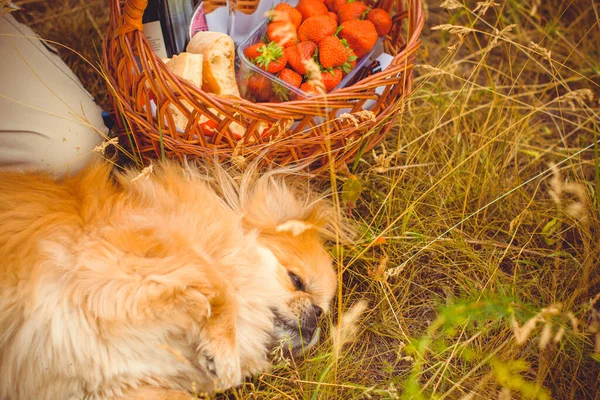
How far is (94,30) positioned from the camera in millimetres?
2537

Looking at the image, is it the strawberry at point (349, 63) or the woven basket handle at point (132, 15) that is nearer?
the woven basket handle at point (132, 15)

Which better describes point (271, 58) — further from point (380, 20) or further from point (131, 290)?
point (131, 290)

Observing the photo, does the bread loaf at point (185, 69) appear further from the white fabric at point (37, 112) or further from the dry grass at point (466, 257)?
the dry grass at point (466, 257)

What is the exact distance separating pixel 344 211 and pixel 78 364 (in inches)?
44.1

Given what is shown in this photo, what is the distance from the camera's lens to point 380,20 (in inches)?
79.0

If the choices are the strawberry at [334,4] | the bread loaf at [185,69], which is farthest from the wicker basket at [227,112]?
the strawberry at [334,4]

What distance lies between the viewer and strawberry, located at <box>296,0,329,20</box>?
78.9 inches

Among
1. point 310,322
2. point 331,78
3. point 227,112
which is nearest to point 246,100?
point 227,112

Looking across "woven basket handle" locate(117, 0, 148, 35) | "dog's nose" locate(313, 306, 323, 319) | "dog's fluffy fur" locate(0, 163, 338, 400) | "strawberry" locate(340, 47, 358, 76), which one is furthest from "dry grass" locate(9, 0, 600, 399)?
"woven basket handle" locate(117, 0, 148, 35)

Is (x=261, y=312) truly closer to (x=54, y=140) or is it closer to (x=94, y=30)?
(x=54, y=140)

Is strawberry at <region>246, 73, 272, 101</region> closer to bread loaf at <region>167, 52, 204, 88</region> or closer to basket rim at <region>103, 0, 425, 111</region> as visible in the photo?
bread loaf at <region>167, 52, 204, 88</region>

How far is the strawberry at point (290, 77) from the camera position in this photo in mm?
1863

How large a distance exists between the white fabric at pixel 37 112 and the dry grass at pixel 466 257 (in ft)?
2.04

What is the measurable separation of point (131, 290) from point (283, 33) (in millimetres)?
1153
